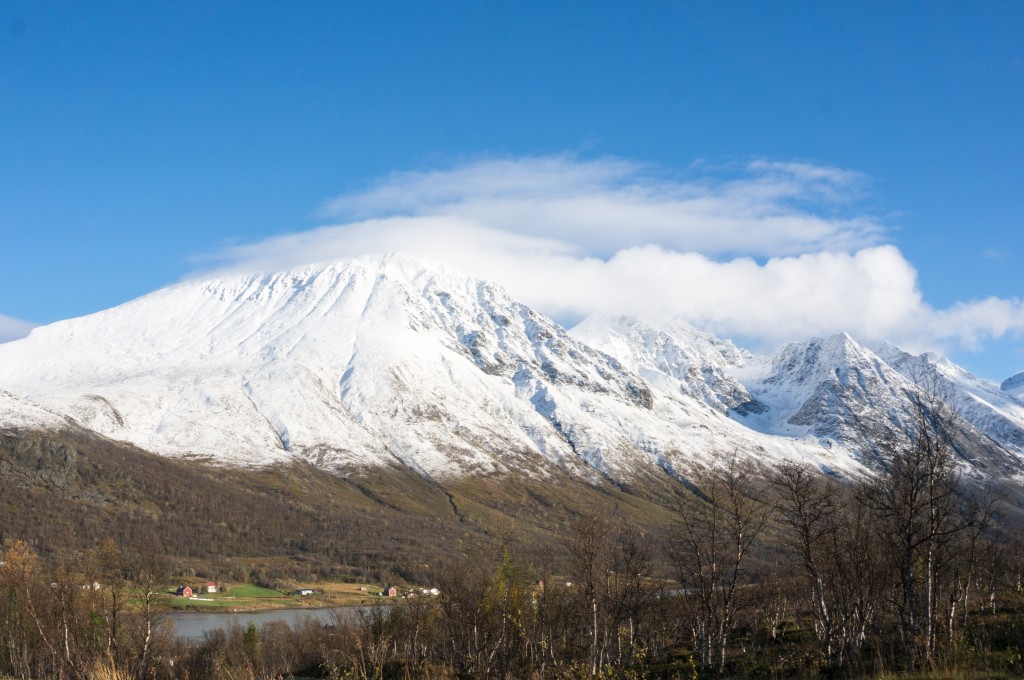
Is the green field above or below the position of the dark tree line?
below

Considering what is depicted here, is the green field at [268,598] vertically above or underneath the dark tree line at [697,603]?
underneath

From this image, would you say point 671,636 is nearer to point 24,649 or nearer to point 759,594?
point 759,594

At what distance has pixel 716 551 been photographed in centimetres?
4862

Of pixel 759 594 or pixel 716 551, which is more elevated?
pixel 716 551

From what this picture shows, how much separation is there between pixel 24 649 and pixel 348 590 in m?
127

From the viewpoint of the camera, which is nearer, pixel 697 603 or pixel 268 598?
pixel 697 603

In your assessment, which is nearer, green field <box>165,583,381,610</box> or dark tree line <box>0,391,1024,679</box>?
dark tree line <box>0,391,1024,679</box>

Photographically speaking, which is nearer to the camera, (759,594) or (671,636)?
(759,594)

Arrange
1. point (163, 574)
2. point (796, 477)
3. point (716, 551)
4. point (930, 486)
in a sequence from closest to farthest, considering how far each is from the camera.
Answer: point (930, 486)
point (796, 477)
point (716, 551)
point (163, 574)

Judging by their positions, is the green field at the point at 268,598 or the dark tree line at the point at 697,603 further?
the green field at the point at 268,598

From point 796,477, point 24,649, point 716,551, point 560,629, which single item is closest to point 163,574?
point 24,649

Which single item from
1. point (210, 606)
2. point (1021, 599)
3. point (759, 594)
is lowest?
point (210, 606)

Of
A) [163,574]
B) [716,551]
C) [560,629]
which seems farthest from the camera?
[560,629]

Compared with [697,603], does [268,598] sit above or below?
below
